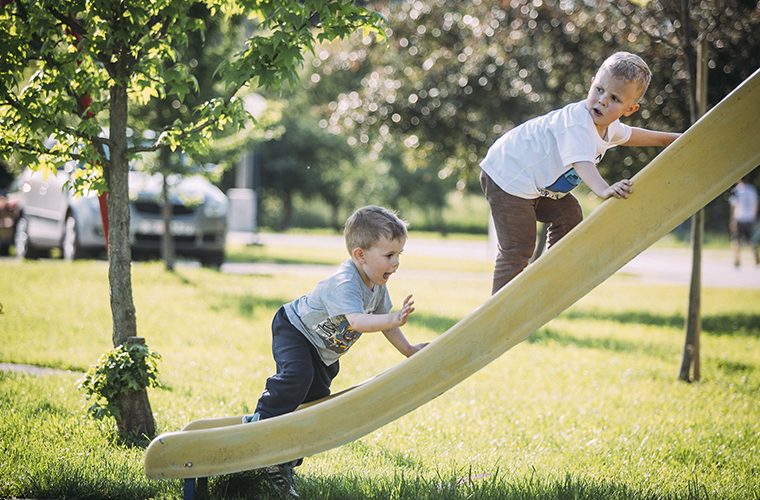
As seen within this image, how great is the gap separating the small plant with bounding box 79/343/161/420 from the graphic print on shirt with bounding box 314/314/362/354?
114 cm

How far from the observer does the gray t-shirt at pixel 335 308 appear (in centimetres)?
365

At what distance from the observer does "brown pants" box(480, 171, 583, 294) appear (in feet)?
13.3

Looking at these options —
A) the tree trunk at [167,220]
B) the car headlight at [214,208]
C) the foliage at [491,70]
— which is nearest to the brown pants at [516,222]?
the foliage at [491,70]

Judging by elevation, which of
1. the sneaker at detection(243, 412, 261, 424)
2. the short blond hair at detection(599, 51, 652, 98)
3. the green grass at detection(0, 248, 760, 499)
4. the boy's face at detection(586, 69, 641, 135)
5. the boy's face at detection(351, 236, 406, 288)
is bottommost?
the green grass at detection(0, 248, 760, 499)

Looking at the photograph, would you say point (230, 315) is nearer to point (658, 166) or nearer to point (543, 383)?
point (543, 383)

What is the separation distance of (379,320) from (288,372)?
56cm

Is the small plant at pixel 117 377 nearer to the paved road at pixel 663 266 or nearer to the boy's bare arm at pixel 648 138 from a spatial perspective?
the boy's bare arm at pixel 648 138

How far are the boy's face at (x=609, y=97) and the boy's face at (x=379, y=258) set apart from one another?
1014mm

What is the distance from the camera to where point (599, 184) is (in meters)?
3.50

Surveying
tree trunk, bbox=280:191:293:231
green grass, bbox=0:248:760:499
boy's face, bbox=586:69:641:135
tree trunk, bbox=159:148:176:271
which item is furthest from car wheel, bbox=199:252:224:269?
tree trunk, bbox=280:191:293:231

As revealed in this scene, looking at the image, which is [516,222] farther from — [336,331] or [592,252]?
[336,331]

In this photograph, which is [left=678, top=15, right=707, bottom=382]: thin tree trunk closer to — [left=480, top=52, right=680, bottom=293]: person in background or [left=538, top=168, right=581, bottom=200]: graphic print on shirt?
[left=480, top=52, right=680, bottom=293]: person in background

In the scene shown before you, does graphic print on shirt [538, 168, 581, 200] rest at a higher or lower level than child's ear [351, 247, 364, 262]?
higher

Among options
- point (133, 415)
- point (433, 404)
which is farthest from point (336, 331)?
point (433, 404)
